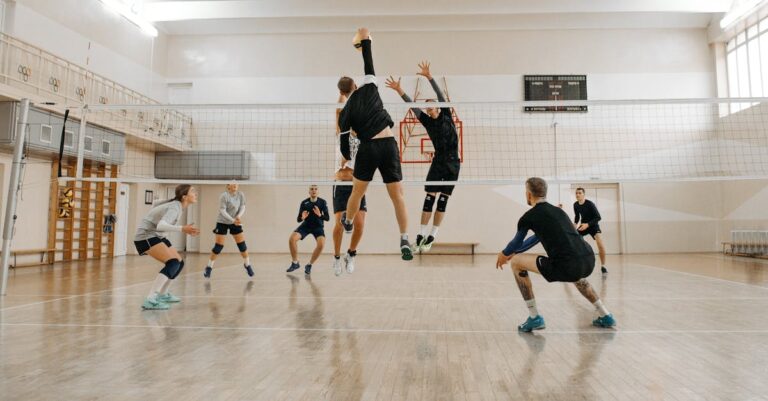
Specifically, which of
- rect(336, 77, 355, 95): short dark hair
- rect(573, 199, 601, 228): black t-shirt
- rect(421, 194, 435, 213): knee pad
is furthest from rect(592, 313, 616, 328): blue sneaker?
rect(573, 199, 601, 228): black t-shirt

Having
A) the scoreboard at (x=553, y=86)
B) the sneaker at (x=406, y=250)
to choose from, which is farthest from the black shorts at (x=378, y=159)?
the scoreboard at (x=553, y=86)

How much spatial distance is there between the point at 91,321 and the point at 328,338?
2.60m

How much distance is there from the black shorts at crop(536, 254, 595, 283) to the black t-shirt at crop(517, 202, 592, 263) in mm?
40

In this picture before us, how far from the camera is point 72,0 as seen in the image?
12258 millimetres

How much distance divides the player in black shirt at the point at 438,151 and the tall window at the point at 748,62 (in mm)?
14255

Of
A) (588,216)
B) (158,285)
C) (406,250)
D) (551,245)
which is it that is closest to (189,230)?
(158,285)

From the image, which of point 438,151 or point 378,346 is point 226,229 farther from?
point 378,346

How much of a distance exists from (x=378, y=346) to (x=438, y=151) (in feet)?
7.37

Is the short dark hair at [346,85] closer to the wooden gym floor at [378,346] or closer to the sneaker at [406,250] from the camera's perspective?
the sneaker at [406,250]

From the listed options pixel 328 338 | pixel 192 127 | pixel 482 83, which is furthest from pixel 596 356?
pixel 192 127

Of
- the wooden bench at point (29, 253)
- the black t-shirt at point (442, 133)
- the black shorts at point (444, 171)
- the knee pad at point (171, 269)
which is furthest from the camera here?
the wooden bench at point (29, 253)

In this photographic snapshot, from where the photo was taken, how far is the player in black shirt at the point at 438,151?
15.1 feet

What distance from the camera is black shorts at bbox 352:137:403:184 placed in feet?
12.4

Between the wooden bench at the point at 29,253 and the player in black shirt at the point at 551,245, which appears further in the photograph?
the wooden bench at the point at 29,253
